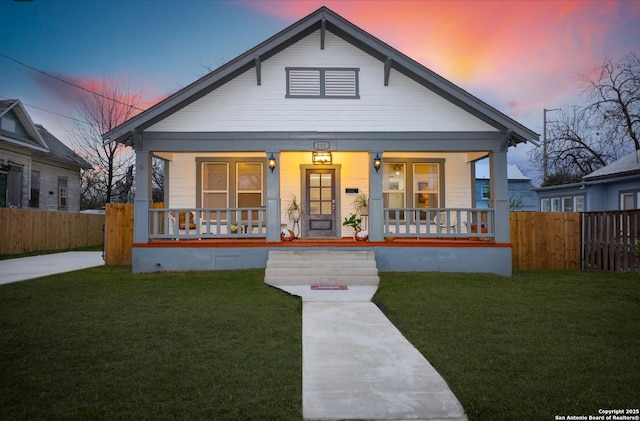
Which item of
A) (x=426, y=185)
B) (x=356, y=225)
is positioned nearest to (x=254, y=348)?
(x=356, y=225)

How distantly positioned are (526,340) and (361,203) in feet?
26.0

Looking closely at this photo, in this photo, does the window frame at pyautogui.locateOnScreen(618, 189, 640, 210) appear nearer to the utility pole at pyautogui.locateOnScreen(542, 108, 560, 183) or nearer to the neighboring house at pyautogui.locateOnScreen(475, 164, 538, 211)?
the neighboring house at pyautogui.locateOnScreen(475, 164, 538, 211)

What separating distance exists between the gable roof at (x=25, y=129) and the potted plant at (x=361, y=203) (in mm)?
15562

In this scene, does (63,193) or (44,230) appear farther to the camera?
(63,193)

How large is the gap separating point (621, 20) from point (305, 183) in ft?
73.3

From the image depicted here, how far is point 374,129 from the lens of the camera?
10.8 m

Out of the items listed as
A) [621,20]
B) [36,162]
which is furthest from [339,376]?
[621,20]

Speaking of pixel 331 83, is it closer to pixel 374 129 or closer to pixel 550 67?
pixel 374 129

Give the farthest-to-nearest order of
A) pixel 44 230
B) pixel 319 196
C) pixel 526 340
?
1. pixel 44 230
2. pixel 319 196
3. pixel 526 340

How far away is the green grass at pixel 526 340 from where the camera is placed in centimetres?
327

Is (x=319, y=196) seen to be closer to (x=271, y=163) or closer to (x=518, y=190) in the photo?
(x=271, y=163)

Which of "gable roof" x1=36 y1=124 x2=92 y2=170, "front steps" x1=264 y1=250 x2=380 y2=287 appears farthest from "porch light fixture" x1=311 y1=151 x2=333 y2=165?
"gable roof" x1=36 y1=124 x2=92 y2=170

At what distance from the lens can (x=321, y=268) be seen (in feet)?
30.6

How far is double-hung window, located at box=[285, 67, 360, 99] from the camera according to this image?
35.2 feet
